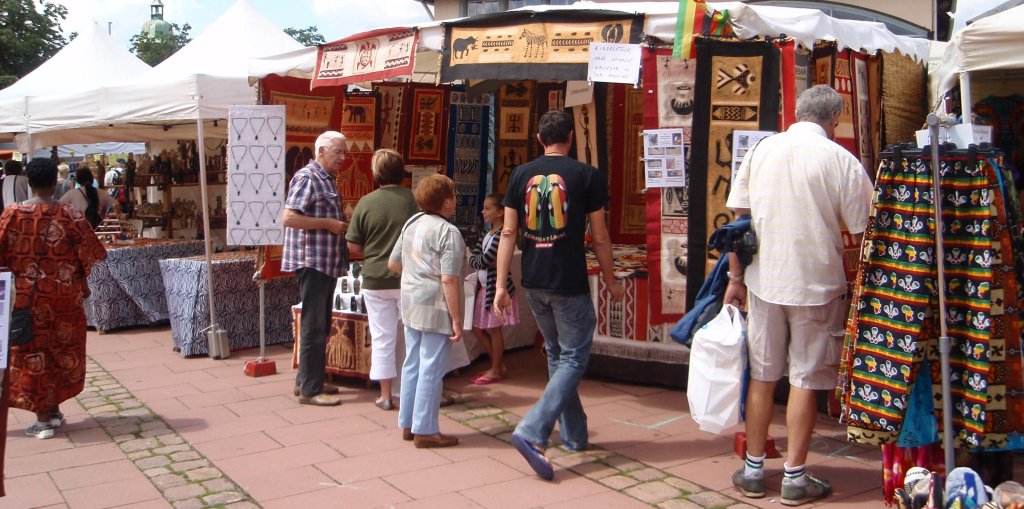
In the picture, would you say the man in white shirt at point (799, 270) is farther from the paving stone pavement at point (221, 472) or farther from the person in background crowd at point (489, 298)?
the person in background crowd at point (489, 298)

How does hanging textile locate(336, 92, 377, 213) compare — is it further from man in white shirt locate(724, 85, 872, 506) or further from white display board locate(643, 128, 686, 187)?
man in white shirt locate(724, 85, 872, 506)

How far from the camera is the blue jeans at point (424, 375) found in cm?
480

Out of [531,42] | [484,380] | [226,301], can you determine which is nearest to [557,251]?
[531,42]

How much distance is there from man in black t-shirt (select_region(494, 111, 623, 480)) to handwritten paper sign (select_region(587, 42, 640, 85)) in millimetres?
615

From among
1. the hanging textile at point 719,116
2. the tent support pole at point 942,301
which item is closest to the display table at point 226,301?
the hanging textile at point 719,116

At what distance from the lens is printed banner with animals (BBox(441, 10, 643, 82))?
516 centimetres

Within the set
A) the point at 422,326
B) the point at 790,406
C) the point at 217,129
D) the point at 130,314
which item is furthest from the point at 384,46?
the point at 217,129

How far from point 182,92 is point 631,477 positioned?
526cm

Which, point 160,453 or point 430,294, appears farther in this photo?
point 160,453

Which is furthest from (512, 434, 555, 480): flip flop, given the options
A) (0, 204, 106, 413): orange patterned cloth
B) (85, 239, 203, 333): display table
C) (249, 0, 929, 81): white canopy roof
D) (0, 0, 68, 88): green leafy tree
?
(0, 0, 68, 88): green leafy tree

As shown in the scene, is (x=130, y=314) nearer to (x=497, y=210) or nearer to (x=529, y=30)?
(x=497, y=210)

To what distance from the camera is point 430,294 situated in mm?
4750

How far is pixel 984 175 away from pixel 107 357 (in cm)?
698

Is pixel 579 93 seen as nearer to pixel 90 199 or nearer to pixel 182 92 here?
pixel 182 92
